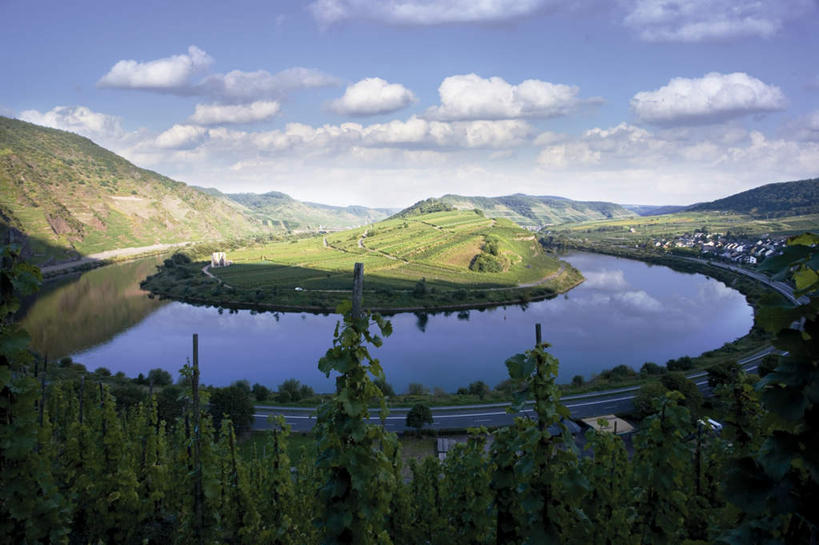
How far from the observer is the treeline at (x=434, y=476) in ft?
9.14

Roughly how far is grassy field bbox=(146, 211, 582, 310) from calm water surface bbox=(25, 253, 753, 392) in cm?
499

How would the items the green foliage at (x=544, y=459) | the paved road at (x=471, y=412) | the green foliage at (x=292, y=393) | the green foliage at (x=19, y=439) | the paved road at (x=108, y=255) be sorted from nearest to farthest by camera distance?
the green foliage at (x=19, y=439)
the green foliage at (x=544, y=459)
the paved road at (x=471, y=412)
the green foliage at (x=292, y=393)
the paved road at (x=108, y=255)

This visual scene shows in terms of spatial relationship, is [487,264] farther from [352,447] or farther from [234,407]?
[352,447]

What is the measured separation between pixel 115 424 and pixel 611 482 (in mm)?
11872

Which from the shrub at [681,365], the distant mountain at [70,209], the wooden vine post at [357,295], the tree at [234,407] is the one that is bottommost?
the shrub at [681,365]

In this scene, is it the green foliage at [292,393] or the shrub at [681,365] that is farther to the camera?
the shrub at [681,365]

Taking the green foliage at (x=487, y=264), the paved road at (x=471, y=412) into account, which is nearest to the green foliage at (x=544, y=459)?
the paved road at (x=471, y=412)

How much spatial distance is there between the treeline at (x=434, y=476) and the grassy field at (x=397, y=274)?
191 feet

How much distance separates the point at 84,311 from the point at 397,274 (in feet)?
171

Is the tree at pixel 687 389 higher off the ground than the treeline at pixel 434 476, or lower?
lower

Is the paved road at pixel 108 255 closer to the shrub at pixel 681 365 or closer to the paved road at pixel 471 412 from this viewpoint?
the paved road at pixel 471 412

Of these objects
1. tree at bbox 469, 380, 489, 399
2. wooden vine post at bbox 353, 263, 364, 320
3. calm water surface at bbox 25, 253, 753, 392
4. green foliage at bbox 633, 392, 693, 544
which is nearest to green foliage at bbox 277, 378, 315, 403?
calm water surface at bbox 25, 253, 753, 392

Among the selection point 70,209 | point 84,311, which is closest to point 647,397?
point 84,311

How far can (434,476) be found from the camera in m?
11.0
